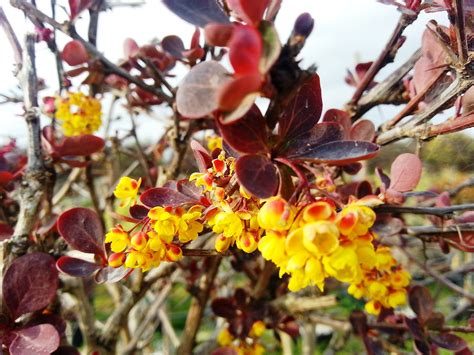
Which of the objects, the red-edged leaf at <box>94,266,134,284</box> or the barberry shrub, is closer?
the barberry shrub

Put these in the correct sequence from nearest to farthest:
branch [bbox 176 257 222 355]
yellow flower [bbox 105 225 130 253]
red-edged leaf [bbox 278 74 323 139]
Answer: red-edged leaf [bbox 278 74 323 139]
yellow flower [bbox 105 225 130 253]
branch [bbox 176 257 222 355]

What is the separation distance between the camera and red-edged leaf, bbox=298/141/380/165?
414 millimetres

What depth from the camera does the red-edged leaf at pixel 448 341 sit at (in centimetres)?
89

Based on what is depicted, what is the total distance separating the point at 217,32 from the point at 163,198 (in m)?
0.26

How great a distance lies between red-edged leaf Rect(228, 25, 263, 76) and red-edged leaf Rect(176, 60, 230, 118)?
1.1 inches

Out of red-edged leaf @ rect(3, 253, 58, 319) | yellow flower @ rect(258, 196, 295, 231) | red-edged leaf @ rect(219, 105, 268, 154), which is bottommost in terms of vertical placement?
red-edged leaf @ rect(3, 253, 58, 319)

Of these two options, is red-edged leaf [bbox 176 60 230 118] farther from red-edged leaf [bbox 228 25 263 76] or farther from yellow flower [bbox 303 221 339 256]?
yellow flower [bbox 303 221 339 256]

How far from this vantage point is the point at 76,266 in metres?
0.68

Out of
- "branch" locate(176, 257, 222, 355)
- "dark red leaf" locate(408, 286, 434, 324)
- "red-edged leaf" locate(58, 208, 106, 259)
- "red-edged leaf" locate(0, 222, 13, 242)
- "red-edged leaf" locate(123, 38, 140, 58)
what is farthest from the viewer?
"branch" locate(176, 257, 222, 355)

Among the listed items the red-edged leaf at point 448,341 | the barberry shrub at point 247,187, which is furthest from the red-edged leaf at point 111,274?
the red-edged leaf at point 448,341

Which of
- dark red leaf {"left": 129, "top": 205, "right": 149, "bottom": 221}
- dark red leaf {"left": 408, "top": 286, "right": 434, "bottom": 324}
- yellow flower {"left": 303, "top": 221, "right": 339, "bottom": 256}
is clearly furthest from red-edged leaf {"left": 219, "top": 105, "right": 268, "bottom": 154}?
dark red leaf {"left": 408, "top": 286, "right": 434, "bottom": 324}

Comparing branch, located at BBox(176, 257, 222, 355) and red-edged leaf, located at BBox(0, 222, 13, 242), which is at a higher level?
red-edged leaf, located at BBox(0, 222, 13, 242)

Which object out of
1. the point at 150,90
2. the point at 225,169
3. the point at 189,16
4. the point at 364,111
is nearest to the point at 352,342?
the point at 364,111

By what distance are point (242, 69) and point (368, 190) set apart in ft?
1.73
